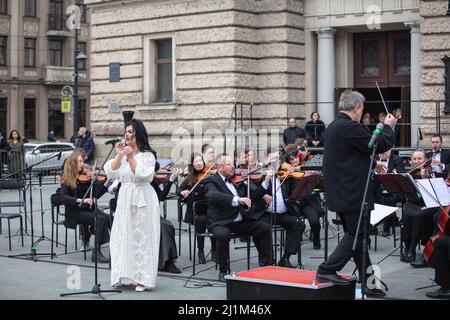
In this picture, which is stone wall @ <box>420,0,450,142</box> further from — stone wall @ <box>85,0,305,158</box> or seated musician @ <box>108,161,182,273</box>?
seated musician @ <box>108,161,182,273</box>

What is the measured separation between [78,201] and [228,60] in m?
11.9

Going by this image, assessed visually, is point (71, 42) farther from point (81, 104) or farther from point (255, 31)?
point (255, 31)

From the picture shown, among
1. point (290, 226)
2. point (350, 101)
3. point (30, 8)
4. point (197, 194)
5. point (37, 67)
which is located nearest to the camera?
point (350, 101)

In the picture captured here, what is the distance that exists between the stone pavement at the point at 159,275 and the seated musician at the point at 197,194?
32 cm

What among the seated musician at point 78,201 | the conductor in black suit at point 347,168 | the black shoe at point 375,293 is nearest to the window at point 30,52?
the seated musician at point 78,201

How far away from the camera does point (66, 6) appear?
5622cm

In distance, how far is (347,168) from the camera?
8.85 meters

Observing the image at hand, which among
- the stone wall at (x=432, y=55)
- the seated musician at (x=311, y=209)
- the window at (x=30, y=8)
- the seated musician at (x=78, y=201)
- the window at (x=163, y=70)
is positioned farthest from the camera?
the window at (x=30, y=8)

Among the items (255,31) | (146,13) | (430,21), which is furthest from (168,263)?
(146,13)

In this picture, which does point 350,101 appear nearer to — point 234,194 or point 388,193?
point 234,194

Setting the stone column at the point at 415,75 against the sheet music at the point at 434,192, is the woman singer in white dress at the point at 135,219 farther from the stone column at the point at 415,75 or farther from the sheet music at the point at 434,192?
the stone column at the point at 415,75

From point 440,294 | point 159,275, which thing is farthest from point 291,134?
point 440,294

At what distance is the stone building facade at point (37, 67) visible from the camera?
176 feet

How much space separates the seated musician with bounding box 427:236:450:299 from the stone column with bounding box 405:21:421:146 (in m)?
12.8
